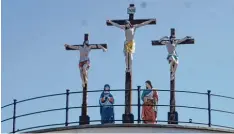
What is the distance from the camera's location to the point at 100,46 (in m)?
21.6

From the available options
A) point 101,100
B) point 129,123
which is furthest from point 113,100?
point 129,123

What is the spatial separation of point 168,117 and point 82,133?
8.79ft

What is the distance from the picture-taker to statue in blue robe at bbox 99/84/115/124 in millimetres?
19656

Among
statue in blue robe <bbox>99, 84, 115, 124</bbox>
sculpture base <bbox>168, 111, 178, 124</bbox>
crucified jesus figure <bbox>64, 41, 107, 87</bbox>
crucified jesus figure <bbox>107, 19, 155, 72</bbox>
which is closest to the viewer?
statue in blue robe <bbox>99, 84, 115, 124</bbox>

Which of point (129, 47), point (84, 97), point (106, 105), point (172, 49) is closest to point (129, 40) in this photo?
point (129, 47)

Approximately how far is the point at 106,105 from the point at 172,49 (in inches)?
111

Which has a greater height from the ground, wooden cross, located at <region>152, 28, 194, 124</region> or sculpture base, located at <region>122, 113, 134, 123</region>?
wooden cross, located at <region>152, 28, 194, 124</region>

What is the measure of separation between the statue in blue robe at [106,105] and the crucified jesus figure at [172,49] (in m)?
1.95

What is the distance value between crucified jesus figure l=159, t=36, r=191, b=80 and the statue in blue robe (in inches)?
76.7

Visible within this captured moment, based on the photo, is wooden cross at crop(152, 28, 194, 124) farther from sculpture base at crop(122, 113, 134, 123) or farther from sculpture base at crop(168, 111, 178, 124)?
sculpture base at crop(122, 113, 134, 123)

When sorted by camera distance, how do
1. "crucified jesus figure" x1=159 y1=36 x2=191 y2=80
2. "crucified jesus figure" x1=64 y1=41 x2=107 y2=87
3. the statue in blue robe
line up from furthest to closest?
1. "crucified jesus figure" x1=64 y1=41 x2=107 y2=87
2. "crucified jesus figure" x1=159 y1=36 x2=191 y2=80
3. the statue in blue robe

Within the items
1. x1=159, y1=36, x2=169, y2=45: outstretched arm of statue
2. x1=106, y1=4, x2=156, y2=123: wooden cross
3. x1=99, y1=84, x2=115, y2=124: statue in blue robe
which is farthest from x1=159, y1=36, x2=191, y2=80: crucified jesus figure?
x1=99, y1=84, x2=115, y2=124: statue in blue robe

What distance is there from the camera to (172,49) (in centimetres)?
2134

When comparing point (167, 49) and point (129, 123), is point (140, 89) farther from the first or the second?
point (167, 49)
